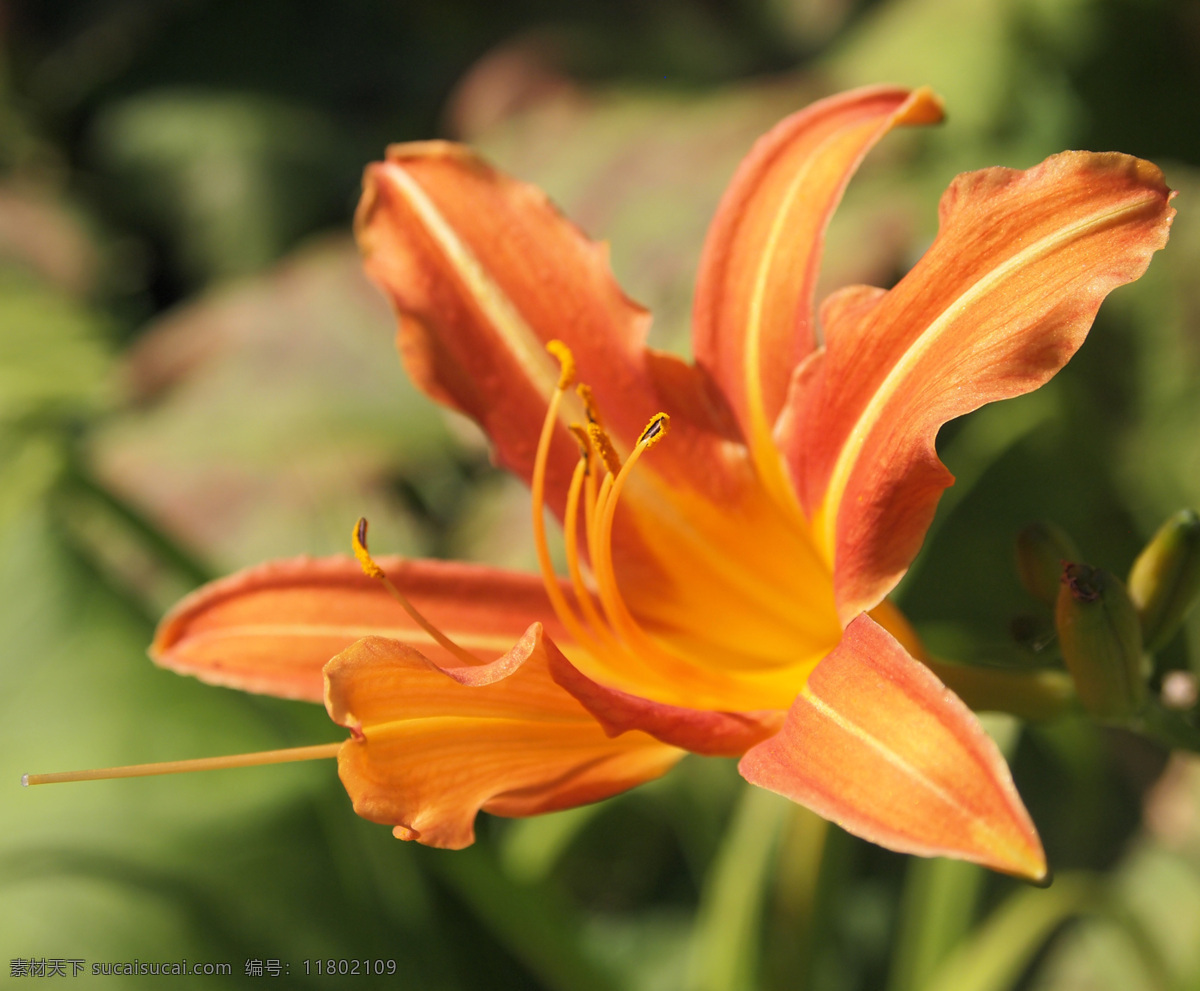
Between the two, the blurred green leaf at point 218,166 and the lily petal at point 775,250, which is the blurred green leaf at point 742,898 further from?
the blurred green leaf at point 218,166

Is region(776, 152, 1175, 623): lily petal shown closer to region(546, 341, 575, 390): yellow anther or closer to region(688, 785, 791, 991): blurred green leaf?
region(546, 341, 575, 390): yellow anther

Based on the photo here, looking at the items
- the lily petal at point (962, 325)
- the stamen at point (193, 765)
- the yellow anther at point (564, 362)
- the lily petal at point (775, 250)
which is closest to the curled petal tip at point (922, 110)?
the lily petal at point (775, 250)

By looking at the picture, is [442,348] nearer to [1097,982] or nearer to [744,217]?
[744,217]

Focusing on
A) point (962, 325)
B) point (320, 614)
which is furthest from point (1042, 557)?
point (320, 614)

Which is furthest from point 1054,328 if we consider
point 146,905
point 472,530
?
point 472,530

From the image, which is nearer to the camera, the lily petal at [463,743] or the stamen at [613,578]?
the lily petal at [463,743]

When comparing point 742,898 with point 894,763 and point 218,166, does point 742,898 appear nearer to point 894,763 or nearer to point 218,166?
point 894,763
